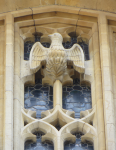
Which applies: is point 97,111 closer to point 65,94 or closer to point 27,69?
point 65,94

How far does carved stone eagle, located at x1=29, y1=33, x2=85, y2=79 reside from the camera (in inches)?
535

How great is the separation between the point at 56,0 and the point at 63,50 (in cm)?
181

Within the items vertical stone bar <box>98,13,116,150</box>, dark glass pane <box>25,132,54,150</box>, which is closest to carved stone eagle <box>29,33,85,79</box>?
vertical stone bar <box>98,13,116,150</box>

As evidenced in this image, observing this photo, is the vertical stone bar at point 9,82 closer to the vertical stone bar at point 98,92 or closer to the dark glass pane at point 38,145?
the dark glass pane at point 38,145

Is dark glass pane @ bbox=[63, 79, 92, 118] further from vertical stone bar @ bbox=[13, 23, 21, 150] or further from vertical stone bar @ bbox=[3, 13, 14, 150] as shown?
vertical stone bar @ bbox=[3, 13, 14, 150]

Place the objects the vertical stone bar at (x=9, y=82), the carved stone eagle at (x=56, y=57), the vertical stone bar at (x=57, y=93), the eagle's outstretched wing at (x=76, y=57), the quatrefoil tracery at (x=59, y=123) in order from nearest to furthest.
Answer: the vertical stone bar at (x=9, y=82), the quatrefoil tracery at (x=59, y=123), the vertical stone bar at (x=57, y=93), the carved stone eagle at (x=56, y=57), the eagle's outstretched wing at (x=76, y=57)

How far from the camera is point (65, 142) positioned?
42.5ft

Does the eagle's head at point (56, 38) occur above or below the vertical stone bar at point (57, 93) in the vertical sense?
above

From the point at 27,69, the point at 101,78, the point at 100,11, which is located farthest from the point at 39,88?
the point at 100,11

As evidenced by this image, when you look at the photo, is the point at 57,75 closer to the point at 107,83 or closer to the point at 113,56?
the point at 107,83

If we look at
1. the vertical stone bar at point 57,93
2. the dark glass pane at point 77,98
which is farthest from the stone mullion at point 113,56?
the vertical stone bar at point 57,93

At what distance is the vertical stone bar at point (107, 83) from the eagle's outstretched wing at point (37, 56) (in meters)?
1.41

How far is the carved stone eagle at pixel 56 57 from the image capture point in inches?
535

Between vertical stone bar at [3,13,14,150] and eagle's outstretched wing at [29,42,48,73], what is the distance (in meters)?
0.54
